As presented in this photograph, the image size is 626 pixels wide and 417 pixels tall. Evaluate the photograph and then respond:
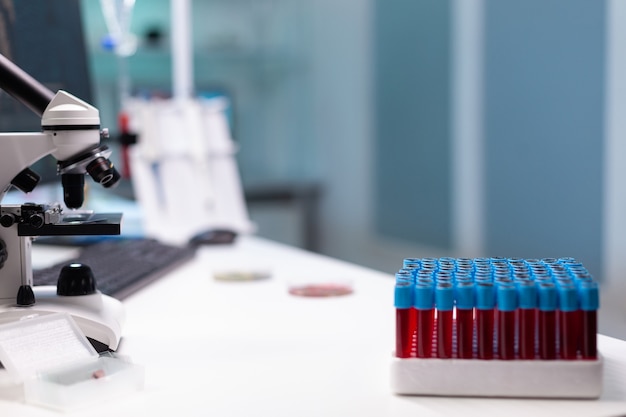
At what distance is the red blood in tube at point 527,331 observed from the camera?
0.65 meters

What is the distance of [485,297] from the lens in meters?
0.65

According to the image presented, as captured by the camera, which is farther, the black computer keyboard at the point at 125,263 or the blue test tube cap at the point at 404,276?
the black computer keyboard at the point at 125,263

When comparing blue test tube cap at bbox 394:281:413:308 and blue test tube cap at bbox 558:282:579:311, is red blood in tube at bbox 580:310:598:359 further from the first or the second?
blue test tube cap at bbox 394:281:413:308

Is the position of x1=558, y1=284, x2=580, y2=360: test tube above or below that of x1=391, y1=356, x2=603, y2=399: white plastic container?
above

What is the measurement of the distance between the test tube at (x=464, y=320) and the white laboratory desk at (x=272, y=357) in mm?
→ 42

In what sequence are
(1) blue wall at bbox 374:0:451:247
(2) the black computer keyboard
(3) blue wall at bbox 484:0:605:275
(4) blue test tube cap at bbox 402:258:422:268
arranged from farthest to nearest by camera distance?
(1) blue wall at bbox 374:0:451:247 < (3) blue wall at bbox 484:0:605:275 < (2) the black computer keyboard < (4) blue test tube cap at bbox 402:258:422:268

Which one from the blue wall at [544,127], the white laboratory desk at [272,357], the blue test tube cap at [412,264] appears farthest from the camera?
the blue wall at [544,127]

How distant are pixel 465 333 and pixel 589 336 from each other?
0.35 ft

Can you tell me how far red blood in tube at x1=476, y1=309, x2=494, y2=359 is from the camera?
647mm

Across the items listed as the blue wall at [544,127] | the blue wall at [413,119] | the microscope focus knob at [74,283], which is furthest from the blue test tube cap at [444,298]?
the blue wall at [413,119]

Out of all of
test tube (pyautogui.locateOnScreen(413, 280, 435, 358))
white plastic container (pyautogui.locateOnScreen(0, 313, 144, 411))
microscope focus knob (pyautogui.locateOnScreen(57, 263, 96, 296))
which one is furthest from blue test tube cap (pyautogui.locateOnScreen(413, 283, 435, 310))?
microscope focus knob (pyautogui.locateOnScreen(57, 263, 96, 296))

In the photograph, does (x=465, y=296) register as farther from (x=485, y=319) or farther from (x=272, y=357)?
(x=272, y=357)

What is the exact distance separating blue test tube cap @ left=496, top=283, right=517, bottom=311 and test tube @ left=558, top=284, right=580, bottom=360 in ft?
0.13

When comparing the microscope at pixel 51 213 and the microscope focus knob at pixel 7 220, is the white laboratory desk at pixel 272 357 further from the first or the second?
the microscope focus knob at pixel 7 220
